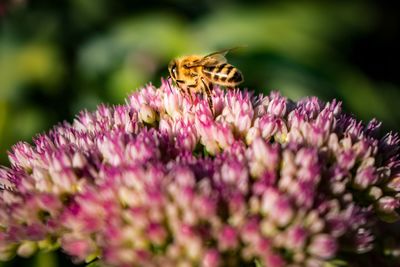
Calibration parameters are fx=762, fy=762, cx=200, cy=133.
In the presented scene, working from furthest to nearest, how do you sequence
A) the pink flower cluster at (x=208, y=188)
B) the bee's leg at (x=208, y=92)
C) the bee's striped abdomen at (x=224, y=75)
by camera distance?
the bee's striped abdomen at (x=224, y=75), the bee's leg at (x=208, y=92), the pink flower cluster at (x=208, y=188)

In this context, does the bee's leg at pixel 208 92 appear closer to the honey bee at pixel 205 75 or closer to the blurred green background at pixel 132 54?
the honey bee at pixel 205 75

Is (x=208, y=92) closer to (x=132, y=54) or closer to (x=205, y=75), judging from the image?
(x=205, y=75)

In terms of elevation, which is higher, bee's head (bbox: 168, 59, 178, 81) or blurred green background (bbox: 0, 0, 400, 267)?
blurred green background (bbox: 0, 0, 400, 267)

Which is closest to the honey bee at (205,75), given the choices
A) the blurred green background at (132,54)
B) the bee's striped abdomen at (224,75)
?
the bee's striped abdomen at (224,75)

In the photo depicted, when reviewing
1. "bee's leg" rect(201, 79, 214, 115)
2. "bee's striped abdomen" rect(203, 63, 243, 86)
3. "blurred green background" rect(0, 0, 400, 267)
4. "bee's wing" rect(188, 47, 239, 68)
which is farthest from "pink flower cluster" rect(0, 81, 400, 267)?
"blurred green background" rect(0, 0, 400, 267)

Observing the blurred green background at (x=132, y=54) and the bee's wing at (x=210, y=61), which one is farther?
the blurred green background at (x=132, y=54)

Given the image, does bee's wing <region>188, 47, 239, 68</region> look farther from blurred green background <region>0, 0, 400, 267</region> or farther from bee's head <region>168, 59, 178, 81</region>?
blurred green background <region>0, 0, 400, 267</region>
